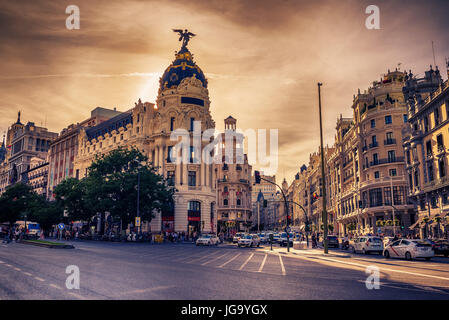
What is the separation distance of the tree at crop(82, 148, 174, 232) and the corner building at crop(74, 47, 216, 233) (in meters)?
7.53

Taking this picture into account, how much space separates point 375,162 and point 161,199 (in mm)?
33605

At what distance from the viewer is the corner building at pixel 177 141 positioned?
60.7 meters

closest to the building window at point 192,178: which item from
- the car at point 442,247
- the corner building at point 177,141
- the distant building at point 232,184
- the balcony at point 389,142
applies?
the corner building at point 177,141

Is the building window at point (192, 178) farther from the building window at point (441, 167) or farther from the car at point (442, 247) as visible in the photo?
the car at point (442, 247)

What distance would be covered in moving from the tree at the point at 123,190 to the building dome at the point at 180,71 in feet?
59.0

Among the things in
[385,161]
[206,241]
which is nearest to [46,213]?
[206,241]

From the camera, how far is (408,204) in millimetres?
54531

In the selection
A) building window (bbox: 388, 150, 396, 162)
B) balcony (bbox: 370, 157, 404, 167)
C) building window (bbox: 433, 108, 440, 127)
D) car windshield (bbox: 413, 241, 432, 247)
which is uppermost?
building window (bbox: 433, 108, 440, 127)

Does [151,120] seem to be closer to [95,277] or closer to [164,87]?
[164,87]

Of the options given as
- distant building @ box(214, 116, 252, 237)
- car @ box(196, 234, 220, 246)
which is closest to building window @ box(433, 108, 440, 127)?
car @ box(196, 234, 220, 246)

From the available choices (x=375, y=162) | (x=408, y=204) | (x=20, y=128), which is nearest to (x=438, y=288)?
(x=408, y=204)

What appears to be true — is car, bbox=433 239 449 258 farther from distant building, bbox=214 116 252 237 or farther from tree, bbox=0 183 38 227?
distant building, bbox=214 116 252 237

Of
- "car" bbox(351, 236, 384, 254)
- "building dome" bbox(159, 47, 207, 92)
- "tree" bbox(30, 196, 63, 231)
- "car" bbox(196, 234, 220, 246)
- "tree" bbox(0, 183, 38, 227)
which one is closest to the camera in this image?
"car" bbox(351, 236, 384, 254)

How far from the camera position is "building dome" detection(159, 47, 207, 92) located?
65.4 meters
